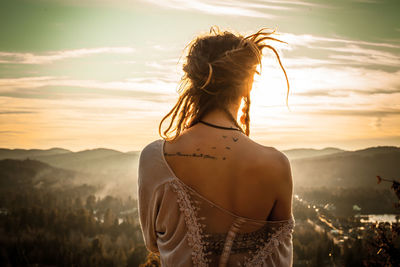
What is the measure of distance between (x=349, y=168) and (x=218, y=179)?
94047 mm

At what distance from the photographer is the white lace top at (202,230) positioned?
6.00 ft

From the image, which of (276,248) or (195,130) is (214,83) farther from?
(276,248)

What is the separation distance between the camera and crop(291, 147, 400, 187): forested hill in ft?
259

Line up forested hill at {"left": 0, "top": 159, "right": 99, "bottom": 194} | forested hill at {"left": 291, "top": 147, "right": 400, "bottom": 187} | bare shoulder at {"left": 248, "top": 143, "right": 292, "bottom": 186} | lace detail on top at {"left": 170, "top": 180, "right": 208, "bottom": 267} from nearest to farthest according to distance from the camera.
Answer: bare shoulder at {"left": 248, "top": 143, "right": 292, "bottom": 186} < lace detail on top at {"left": 170, "top": 180, "right": 208, "bottom": 267} < forested hill at {"left": 0, "top": 159, "right": 99, "bottom": 194} < forested hill at {"left": 291, "top": 147, "right": 400, "bottom": 187}

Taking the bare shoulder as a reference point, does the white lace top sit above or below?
below

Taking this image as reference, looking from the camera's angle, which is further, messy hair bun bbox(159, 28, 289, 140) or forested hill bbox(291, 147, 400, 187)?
forested hill bbox(291, 147, 400, 187)

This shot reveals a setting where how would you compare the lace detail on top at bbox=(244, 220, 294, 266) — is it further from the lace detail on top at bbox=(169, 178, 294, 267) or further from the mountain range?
the mountain range

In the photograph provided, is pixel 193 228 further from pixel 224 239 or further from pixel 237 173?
pixel 237 173

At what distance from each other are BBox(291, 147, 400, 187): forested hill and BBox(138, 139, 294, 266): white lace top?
82483 millimetres

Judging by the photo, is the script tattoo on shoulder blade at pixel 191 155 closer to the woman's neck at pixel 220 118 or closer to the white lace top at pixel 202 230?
the white lace top at pixel 202 230

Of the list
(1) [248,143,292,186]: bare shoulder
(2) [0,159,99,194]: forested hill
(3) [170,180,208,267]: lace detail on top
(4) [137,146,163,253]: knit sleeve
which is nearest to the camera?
(1) [248,143,292,186]: bare shoulder

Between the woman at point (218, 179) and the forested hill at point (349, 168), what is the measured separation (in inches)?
3250

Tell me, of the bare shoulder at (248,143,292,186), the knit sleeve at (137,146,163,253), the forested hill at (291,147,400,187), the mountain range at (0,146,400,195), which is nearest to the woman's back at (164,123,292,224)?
the bare shoulder at (248,143,292,186)

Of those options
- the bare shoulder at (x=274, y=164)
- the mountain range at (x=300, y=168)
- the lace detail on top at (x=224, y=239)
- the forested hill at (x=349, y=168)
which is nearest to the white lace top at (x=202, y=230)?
the lace detail on top at (x=224, y=239)
